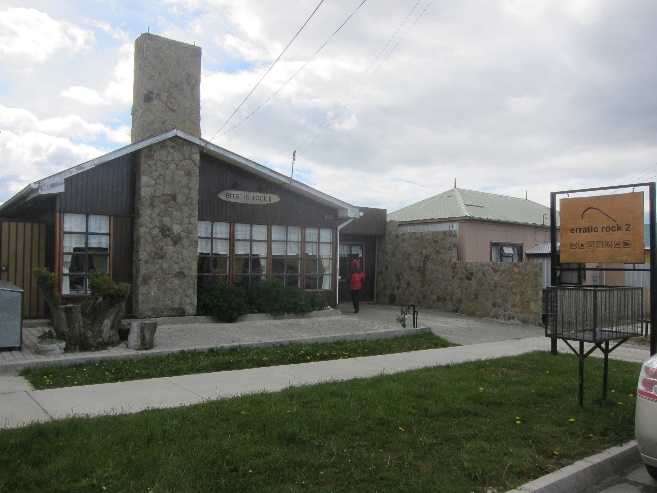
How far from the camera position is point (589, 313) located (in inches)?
267

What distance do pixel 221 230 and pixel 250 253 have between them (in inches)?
39.4

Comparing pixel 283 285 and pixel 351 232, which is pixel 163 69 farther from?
pixel 351 232

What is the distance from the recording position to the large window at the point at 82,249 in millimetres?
11852

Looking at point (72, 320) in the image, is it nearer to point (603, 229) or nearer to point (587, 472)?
point (587, 472)

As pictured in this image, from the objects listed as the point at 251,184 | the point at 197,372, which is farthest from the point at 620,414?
the point at 251,184

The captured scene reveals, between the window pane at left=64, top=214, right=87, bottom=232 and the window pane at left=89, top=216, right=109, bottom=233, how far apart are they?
0.12m

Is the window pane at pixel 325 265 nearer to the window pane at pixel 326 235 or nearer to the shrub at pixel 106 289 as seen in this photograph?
the window pane at pixel 326 235

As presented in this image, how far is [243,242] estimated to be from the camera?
47.1 ft

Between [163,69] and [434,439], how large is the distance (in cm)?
1221

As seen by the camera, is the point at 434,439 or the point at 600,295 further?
the point at 600,295

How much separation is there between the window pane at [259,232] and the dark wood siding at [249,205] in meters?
0.13

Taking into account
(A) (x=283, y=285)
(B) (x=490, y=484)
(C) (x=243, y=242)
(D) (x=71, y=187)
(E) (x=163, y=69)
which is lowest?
(B) (x=490, y=484)

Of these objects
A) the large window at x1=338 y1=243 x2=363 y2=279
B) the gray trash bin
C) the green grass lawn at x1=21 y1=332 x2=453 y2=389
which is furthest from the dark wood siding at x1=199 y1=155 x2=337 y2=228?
the gray trash bin

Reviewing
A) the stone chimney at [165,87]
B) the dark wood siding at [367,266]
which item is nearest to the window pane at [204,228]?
the stone chimney at [165,87]
